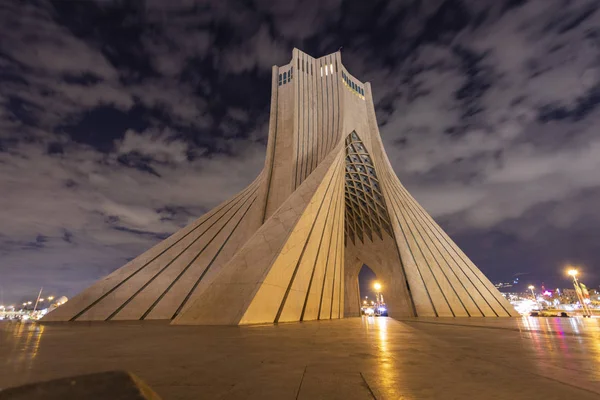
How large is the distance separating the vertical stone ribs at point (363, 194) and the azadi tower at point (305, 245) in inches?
3.7

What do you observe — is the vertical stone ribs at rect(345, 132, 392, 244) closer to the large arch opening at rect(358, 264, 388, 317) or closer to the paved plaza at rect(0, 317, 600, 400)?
the large arch opening at rect(358, 264, 388, 317)

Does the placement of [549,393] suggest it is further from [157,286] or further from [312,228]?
[157,286]

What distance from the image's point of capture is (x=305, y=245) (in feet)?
27.6

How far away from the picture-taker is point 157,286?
32.6 feet

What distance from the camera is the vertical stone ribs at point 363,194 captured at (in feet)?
57.6

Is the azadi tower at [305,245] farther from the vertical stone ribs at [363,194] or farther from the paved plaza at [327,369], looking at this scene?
the paved plaza at [327,369]

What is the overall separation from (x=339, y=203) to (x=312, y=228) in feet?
11.3

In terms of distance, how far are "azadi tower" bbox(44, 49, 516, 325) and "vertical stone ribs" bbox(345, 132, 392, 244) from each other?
0.09 meters

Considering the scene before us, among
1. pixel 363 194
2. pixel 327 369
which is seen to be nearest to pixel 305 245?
pixel 327 369

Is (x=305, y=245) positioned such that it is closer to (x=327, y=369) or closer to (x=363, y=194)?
(x=327, y=369)

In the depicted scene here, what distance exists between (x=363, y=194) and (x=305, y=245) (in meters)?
12.2

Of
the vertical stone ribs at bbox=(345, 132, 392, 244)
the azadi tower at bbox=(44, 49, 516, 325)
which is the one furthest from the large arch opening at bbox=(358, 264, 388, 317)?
the azadi tower at bbox=(44, 49, 516, 325)

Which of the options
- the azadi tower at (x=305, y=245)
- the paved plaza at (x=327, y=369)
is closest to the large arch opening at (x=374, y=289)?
the azadi tower at (x=305, y=245)

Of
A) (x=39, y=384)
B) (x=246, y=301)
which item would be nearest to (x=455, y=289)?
(x=246, y=301)
